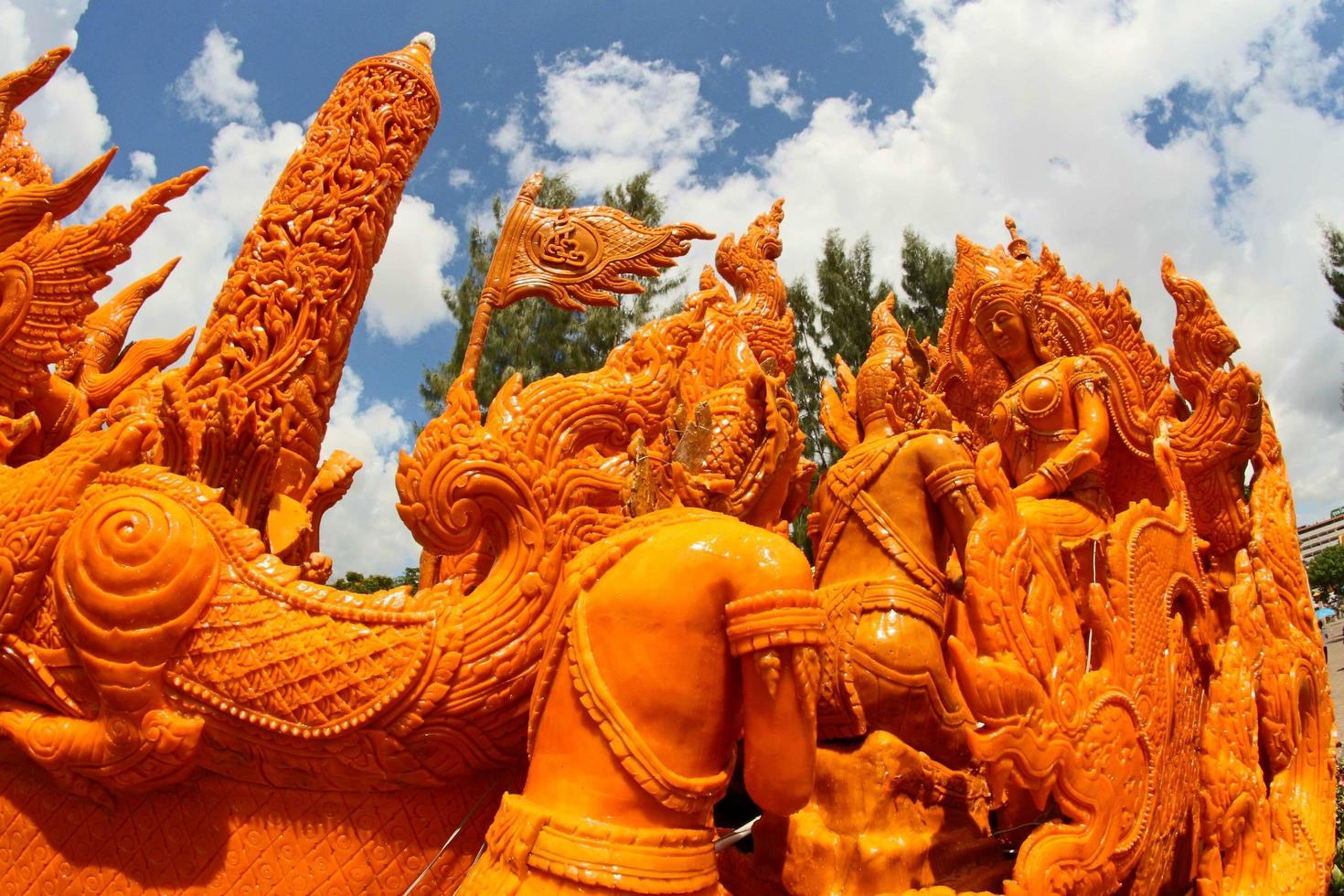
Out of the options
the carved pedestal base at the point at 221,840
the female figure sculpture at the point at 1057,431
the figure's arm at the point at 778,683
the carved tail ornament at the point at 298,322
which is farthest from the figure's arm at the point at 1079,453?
the carved tail ornament at the point at 298,322

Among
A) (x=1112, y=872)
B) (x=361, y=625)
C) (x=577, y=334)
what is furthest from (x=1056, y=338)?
(x=577, y=334)

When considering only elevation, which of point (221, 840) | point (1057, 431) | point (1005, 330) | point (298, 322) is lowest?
point (221, 840)

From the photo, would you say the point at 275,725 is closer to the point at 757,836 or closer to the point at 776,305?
the point at 757,836

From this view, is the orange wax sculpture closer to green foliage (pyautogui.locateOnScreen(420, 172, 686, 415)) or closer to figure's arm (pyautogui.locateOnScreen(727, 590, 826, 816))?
figure's arm (pyautogui.locateOnScreen(727, 590, 826, 816))

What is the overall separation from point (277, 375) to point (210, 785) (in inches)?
85.7

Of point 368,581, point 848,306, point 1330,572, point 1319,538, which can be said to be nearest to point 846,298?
point 848,306

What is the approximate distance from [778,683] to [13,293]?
9.60 ft

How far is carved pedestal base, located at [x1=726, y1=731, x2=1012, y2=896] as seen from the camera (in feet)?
8.61

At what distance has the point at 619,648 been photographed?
1834mm

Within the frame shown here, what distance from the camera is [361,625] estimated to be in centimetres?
242

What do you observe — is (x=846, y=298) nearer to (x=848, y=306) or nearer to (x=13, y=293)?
(x=848, y=306)

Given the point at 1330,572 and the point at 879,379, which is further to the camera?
the point at 1330,572

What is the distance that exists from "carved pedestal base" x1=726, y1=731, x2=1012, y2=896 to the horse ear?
3.02 metres

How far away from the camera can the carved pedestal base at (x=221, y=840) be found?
2.33 m
